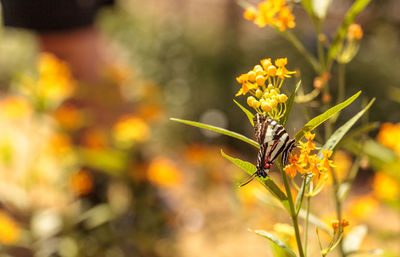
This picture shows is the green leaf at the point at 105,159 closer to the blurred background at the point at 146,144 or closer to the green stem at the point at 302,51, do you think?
the blurred background at the point at 146,144

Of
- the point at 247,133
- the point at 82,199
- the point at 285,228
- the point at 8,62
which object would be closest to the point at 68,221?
the point at 82,199

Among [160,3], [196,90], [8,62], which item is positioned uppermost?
[160,3]

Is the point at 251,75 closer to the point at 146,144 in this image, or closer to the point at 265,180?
the point at 265,180

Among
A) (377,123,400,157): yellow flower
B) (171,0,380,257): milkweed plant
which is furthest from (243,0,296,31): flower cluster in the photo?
(377,123,400,157): yellow flower

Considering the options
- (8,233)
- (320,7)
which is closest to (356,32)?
(320,7)

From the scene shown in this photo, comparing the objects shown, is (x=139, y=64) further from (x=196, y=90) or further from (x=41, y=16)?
(x=41, y=16)

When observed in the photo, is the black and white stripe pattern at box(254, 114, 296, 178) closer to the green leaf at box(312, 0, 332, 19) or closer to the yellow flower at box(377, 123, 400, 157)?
the green leaf at box(312, 0, 332, 19)
